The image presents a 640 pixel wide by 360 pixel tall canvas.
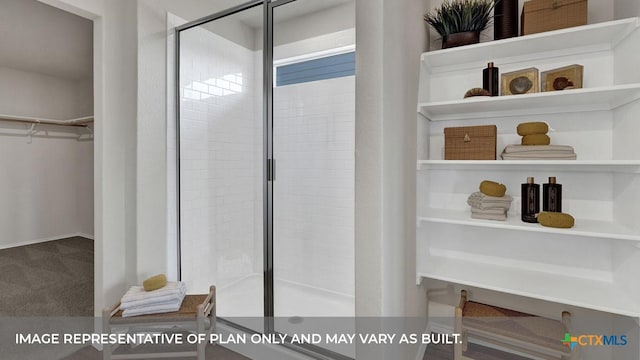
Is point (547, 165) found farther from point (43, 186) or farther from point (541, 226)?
point (43, 186)

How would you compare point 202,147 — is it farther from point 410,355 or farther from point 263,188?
point 410,355

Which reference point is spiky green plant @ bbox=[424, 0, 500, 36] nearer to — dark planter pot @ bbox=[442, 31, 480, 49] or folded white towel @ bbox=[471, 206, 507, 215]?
dark planter pot @ bbox=[442, 31, 480, 49]

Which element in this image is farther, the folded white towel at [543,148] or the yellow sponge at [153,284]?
the yellow sponge at [153,284]

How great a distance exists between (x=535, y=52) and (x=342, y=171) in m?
1.46

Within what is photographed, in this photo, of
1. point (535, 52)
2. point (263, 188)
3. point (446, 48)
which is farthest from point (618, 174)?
point (263, 188)

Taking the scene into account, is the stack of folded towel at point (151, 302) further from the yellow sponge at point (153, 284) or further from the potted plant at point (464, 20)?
the potted plant at point (464, 20)

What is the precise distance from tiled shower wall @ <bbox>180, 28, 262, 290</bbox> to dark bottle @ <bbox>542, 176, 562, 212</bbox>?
Answer: 1.73 meters

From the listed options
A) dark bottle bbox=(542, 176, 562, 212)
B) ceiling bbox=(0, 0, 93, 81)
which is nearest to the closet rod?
ceiling bbox=(0, 0, 93, 81)

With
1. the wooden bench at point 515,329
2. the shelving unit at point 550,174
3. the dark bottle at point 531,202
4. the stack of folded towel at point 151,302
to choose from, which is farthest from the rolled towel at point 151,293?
the dark bottle at point 531,202

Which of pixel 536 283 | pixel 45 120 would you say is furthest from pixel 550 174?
pixel 45 120

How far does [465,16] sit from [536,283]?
4.85 feet

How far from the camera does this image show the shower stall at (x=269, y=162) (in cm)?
226

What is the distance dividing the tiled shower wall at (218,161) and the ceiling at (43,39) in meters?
1.37

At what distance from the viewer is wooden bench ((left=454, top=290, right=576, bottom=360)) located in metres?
1.49
